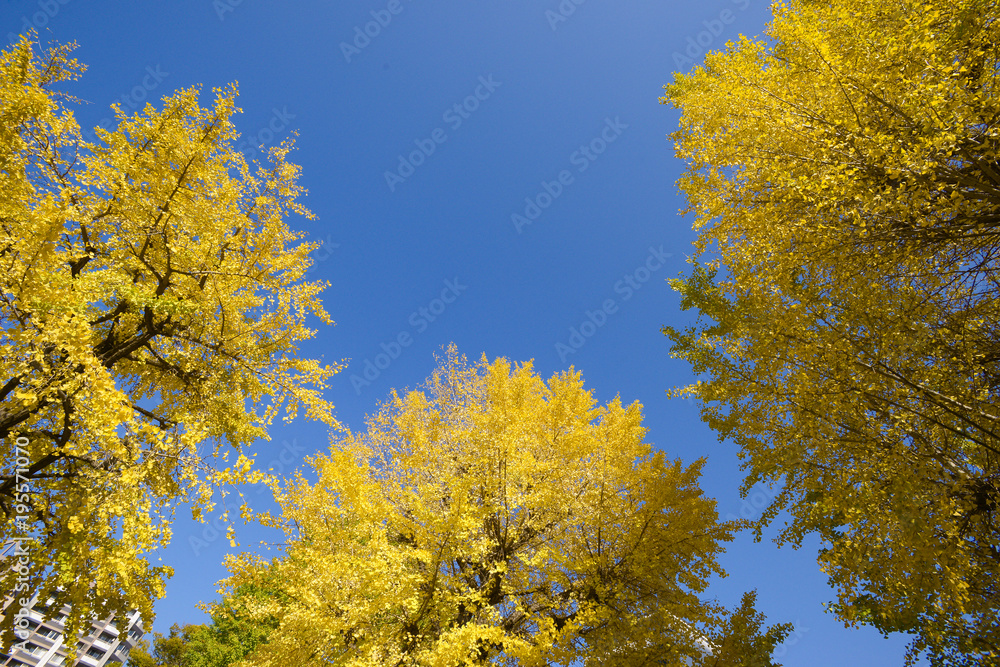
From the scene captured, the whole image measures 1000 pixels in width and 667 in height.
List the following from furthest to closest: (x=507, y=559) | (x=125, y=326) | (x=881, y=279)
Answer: (x=507, y=559), (x=125, y=326), (x=881, y=279)

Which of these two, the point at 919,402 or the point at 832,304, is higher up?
the point at 832,304

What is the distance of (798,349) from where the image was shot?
3895 mm

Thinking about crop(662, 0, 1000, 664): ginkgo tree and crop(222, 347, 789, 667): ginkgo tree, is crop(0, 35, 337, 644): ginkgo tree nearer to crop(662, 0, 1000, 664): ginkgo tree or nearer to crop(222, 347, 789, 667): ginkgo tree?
crop(222, 347, 789, 667): ginkgo tree

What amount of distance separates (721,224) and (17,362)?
8.59 meters

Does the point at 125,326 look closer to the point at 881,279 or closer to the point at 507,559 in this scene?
the point at 507,559

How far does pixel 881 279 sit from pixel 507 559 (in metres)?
7.63

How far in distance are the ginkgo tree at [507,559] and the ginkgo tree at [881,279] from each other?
2.32m

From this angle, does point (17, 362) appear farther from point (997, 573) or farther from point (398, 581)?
point (997, 573)

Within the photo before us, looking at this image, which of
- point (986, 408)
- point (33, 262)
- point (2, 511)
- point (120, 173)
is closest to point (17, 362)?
point (33, 262)

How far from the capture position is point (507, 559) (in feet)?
25.6

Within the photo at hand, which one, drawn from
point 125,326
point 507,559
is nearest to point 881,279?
point 507,559

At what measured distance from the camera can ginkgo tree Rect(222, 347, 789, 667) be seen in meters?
5.38

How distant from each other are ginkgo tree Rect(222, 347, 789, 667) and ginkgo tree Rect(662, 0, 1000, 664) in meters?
2.32

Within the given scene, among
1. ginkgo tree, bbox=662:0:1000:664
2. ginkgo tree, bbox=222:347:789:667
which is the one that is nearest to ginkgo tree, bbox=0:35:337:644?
ginkgo tree, bbox=222:347:789:667
